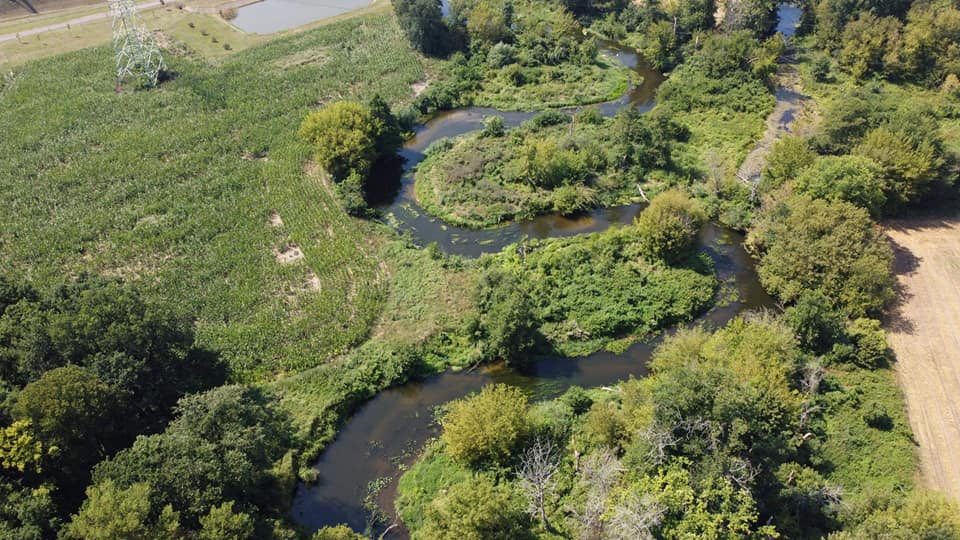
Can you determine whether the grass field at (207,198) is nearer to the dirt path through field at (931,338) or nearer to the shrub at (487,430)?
the shrub at (487,430)

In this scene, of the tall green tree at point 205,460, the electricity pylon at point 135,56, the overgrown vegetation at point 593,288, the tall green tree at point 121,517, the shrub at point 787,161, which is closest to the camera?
the tall green tree at point 121,517

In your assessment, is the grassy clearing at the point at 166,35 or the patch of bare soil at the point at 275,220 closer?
the patch of bare soil at the point at 275,220

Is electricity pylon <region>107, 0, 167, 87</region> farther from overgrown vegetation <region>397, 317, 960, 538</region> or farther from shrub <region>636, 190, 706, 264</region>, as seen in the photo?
overgrown vegetation <region>397, 317, 960, 538</region>

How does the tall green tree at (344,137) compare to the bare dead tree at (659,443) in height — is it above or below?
above

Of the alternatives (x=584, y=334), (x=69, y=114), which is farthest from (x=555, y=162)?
(x=69, y=114)

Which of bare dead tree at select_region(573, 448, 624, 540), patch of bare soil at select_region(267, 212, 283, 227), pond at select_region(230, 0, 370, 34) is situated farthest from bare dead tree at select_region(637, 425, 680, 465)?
pond at select_region(230, 0, 370, 34)

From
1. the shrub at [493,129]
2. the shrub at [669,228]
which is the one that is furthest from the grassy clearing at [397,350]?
the shrub at [493,129]
